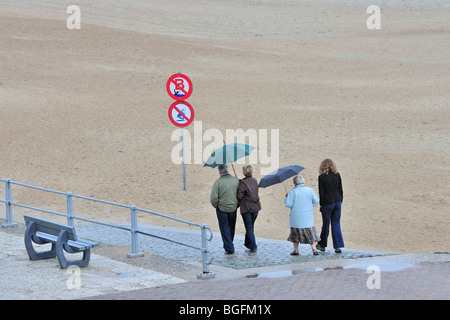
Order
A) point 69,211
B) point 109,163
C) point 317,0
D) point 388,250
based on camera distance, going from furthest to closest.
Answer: point 317,0 → point 109,163 → point 388,250 → point 69,211

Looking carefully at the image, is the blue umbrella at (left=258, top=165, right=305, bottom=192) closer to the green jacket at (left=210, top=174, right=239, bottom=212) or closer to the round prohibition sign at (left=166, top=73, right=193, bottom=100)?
the green jacket at (left=210, top=174, right=239, bottom=212)

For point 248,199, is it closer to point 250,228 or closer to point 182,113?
point 250,228

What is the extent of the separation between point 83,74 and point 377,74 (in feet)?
45.5

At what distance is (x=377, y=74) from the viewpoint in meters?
34.7

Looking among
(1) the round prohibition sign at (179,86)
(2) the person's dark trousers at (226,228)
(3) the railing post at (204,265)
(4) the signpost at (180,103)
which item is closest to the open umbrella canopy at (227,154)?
(2) the person's dark trousers at (226,228)

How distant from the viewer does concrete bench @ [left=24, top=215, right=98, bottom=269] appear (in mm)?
10328

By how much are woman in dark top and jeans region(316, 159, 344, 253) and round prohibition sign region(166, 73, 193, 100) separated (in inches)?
241

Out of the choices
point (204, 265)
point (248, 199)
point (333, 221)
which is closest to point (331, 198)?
point (333, 221)

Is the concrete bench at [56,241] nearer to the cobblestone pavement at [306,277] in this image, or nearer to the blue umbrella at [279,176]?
the cobblestone pavement at [306,277]

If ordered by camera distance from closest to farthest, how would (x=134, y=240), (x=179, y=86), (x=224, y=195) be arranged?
1. (x=134, y=240)
2. (x=224, y=195)
3. (x=179, y=86)

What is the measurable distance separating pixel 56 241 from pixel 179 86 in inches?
301

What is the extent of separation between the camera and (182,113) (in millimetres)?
17172
